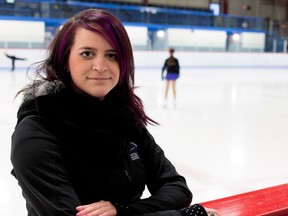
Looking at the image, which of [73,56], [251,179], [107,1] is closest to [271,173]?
[251,179]

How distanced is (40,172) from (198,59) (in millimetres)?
17845

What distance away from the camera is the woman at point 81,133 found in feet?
3.33

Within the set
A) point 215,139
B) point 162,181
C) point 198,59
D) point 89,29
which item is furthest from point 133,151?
point 198,59

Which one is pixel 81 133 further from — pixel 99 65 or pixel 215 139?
pixel 215 139

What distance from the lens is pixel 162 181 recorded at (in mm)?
1406

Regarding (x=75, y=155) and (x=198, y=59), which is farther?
(x=198, y=59)

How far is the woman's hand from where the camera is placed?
3.37 feet

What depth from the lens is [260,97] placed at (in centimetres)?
959

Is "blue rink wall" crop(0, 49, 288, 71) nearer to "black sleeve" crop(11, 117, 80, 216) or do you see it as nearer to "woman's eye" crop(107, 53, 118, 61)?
"woman's eye" crop(107, 53, 118, 61)

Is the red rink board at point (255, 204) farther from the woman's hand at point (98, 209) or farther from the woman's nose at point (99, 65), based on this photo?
the woman's nose at point (99, 65)

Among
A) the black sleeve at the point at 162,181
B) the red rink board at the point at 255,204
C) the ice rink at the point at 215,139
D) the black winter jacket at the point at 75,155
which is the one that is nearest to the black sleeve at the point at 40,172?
the black winter jacket at the point at 75,155

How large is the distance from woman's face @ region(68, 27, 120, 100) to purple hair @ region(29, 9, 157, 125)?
0.02 metres

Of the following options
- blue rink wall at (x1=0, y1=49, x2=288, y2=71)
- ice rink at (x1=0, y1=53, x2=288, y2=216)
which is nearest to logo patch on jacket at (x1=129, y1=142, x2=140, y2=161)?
ice rink at (x1=0, y1=53, x2=288, y2=216)

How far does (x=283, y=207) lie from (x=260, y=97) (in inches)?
333
